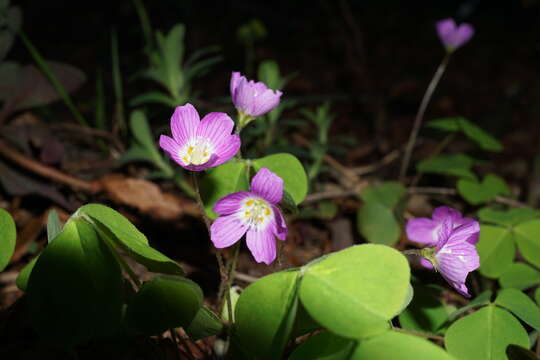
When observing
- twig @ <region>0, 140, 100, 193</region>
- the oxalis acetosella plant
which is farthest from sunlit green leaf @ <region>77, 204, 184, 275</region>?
twig @ <region>0, 140, 100, 193</region>

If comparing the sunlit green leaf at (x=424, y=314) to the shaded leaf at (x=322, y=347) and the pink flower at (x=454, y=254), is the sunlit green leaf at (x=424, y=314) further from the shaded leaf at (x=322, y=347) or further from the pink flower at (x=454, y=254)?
the shaded leaf at (x=322, y=347)

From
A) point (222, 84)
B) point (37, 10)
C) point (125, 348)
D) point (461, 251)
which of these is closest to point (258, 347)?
point (125, 348)

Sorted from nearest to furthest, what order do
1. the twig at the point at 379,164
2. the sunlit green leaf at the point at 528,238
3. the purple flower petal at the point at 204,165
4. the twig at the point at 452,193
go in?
1. the purple flower petal at the point at 204,165
2. the sunlit green leaf at the point at 528,238
3. the twig at the point at 452,193
4. the twig at the point at 379,164

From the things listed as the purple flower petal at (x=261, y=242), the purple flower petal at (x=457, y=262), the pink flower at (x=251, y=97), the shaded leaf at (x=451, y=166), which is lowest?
the shaded leaf at (x=451, y=166)

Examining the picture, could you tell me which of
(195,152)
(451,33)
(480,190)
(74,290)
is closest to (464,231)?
(195,152)

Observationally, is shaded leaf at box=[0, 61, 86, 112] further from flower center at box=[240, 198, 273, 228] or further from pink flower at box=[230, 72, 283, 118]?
flower center at box=[240, 198, 273, 228]

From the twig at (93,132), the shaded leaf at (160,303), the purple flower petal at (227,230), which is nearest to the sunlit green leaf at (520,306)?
the purple flower petal at (227,230)

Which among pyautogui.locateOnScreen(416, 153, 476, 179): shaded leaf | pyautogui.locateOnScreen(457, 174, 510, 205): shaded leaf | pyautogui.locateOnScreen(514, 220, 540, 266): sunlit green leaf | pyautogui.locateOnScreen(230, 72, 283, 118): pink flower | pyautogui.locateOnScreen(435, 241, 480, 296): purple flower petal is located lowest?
pyautogui.locateOnScreen(457, 174, 510, 205): shaded leaf
